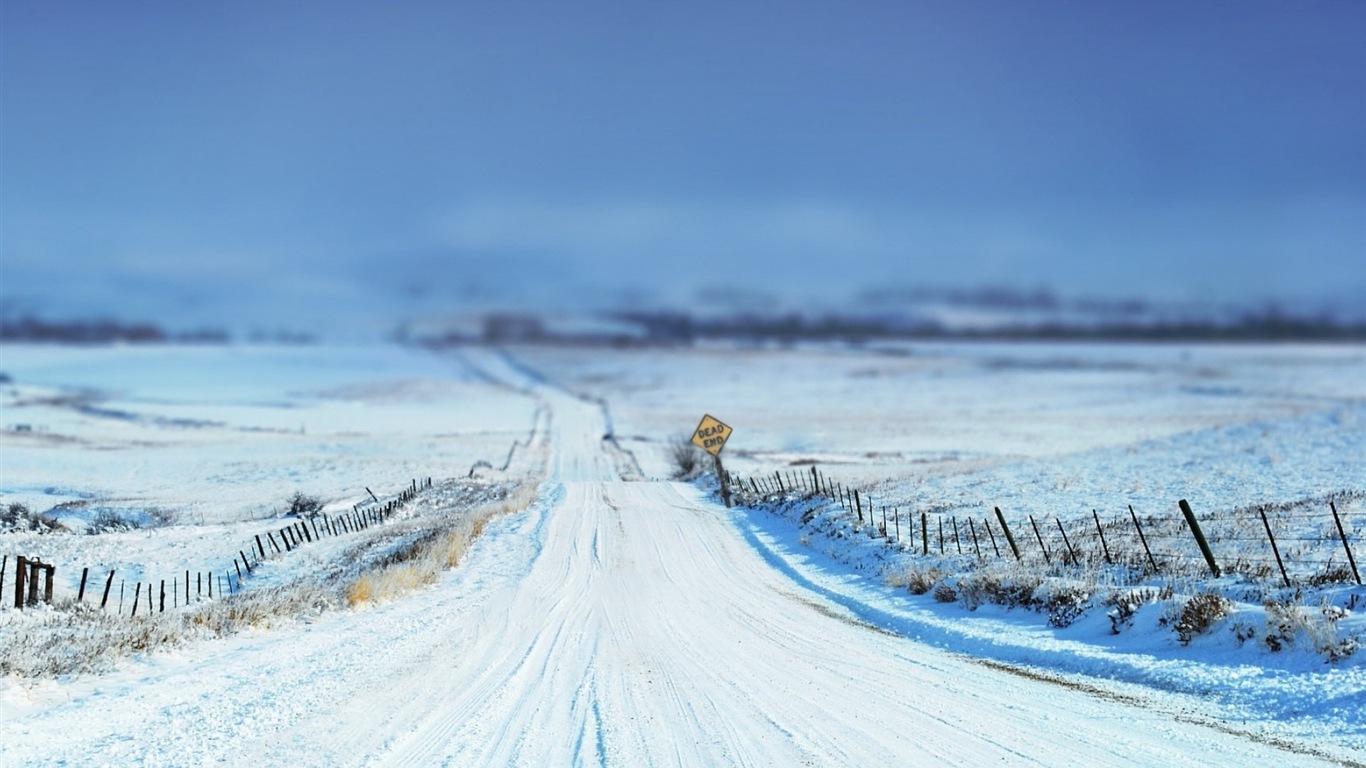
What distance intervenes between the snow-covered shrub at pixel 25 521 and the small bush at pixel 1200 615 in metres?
28.9

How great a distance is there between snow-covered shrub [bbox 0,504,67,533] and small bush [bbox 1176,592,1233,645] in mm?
28931

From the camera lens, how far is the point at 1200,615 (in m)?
12.2

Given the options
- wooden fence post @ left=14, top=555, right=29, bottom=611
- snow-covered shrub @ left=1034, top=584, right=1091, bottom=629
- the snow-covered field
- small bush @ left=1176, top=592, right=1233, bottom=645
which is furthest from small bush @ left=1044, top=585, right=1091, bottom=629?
the snow-covered field

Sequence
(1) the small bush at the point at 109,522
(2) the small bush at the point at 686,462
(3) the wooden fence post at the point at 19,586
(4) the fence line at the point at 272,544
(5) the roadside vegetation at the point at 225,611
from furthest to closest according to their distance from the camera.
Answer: (2) the small bush at the point at 686,462, (1) the small bush at the point at 109,522, (4) the fence line at the point at 272,544, (3) the wooden fence post at the point at 19,586, (5) the roadside vegetation at the point at 225,611

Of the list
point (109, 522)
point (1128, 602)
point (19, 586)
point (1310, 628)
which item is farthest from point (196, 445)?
point (1310, 628)

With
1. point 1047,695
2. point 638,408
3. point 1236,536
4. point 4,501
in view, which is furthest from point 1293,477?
point 638,408

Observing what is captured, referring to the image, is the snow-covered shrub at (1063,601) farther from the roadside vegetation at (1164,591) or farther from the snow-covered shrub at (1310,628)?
the snow-covered shrub at (1310,628)

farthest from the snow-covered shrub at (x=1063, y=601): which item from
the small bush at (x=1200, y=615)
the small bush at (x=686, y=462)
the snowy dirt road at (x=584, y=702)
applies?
the small bush at (x=686, y=462)

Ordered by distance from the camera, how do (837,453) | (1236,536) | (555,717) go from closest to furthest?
1. (555,717)
2. (1236,536)
3. (837,453)

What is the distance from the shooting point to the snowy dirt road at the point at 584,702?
846cm

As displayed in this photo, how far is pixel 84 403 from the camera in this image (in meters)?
68.0

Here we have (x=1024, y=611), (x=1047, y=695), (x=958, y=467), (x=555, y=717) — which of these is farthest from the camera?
(x=958, y=467)

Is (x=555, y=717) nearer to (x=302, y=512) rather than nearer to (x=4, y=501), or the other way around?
(x=4, y=501)

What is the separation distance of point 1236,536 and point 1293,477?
527 inches
